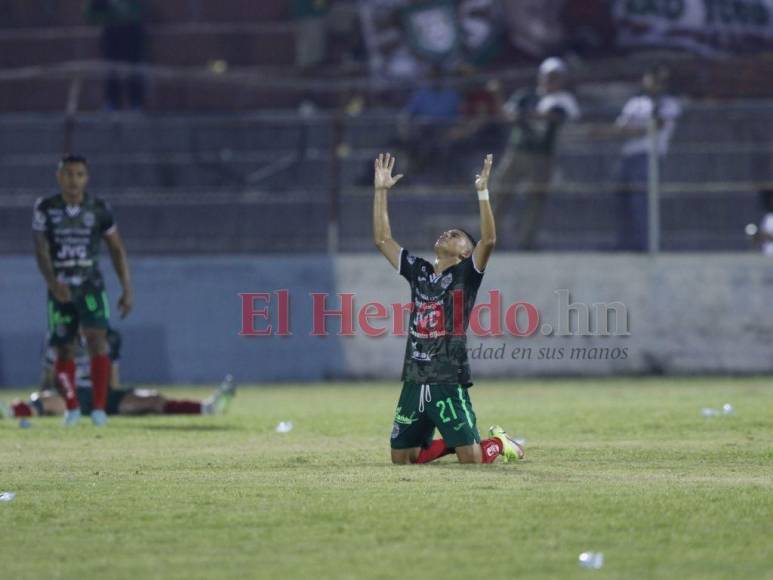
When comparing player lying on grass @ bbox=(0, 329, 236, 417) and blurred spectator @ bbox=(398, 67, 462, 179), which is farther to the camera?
blurred spectator @ bbox=(398, 67, 462, 179)

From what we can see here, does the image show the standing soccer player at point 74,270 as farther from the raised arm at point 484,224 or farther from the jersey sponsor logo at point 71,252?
the raised arm at point 484,224

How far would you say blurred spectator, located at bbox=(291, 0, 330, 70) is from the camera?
27.7m

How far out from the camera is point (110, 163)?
23359 mm

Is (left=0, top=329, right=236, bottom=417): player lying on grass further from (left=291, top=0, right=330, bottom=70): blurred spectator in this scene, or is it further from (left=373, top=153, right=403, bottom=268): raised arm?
(left=291, top=0, right=330, bottom=70): blurred spectator

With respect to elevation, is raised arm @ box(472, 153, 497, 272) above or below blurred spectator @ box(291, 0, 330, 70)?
below

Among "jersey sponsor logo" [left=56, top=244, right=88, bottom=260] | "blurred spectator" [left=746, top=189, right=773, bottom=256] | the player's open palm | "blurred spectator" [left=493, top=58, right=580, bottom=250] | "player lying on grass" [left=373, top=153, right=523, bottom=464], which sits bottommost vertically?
"player lying on grass" [left=373, top=153, right=523, bottom=464]

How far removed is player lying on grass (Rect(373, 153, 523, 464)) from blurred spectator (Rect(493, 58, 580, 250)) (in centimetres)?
981

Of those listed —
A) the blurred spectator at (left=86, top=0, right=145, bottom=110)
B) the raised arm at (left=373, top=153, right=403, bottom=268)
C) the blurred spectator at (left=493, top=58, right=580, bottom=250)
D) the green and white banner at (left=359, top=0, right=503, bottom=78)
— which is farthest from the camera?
the blurred spectator at (left=86, top=0, right=145, bottom=110)

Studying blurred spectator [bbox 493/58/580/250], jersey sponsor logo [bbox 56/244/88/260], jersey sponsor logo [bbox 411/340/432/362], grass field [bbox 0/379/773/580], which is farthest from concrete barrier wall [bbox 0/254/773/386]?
jersey sponsor logo [bbox 411/340/432/362]

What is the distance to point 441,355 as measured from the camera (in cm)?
1175

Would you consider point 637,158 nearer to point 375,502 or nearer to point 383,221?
point 383,221

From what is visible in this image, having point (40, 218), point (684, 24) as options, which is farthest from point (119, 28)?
point (40, 218)

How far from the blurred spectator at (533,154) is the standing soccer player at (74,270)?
7.65 metres

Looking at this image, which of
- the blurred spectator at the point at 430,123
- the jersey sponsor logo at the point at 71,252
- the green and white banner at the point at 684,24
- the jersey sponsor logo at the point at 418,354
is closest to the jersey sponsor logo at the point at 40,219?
the jersey sponsor logo at the point at 71,252
